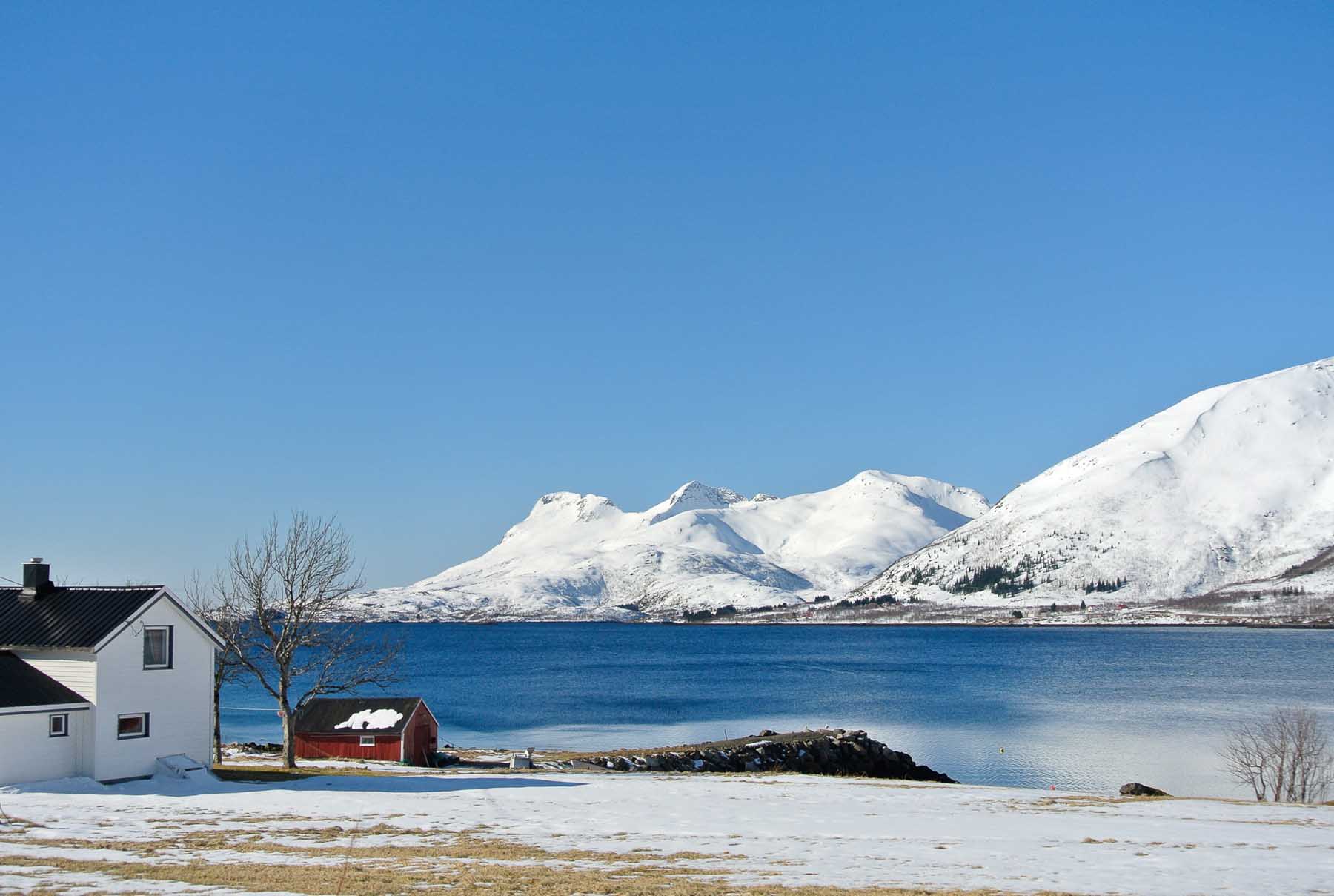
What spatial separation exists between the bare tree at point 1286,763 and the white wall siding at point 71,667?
4159 centimetres

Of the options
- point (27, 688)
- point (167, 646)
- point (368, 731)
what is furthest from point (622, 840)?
point (368, 731)

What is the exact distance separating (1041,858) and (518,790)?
58.4 ft

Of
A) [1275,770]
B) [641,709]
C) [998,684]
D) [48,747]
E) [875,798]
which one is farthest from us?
[998,684]

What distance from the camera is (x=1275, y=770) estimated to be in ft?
174

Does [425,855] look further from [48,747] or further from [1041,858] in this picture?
[48,747]

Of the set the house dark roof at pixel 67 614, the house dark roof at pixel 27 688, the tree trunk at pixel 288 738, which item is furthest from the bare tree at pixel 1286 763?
the house dark roof at pixel 27 688

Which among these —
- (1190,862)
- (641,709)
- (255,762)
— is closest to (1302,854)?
(1190,862)

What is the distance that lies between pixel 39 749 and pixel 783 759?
118 ft

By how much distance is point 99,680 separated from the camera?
1330 inches

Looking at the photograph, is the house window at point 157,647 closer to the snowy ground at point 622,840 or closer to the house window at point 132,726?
the house window at point 132,726

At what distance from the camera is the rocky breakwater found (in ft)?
178

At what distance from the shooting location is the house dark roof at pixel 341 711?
5878cm

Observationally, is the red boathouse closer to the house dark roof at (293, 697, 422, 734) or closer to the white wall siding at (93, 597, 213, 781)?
the house dark roof at (293, 697, 422, 734)

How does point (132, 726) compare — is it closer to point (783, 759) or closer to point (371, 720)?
point (371, 720)
